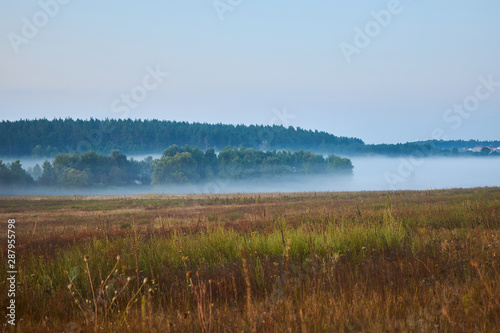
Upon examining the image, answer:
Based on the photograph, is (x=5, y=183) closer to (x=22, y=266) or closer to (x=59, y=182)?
(x=59, y=182)

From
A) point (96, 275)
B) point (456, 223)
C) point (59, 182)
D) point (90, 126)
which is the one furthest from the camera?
point (90, 126)

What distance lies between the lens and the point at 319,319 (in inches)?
167

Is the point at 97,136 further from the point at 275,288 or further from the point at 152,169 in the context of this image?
the point at 275,288

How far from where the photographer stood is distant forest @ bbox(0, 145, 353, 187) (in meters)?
120

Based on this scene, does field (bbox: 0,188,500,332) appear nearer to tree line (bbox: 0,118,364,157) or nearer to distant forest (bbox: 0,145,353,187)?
distant forest (bbox: 0,145,353,187)

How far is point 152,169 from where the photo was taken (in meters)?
140

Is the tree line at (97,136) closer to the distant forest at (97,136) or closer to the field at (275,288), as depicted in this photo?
the distant forest at (97,136)

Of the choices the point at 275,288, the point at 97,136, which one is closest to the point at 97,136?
the point at 97,136

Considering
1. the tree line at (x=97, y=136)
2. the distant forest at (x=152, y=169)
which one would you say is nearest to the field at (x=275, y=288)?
the distant forest at (x=152, y=169)

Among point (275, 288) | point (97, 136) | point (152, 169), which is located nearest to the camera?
point (275, 288)

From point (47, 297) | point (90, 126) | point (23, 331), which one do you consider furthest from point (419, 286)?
point (90, 126)

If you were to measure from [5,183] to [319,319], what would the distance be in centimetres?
12484

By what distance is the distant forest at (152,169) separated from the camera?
120 m

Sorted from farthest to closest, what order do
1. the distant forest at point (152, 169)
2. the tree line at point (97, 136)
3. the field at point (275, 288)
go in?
the tree line at point (97, 136) → the distant forest at point (152, 169) → the field at point (275, 288)
